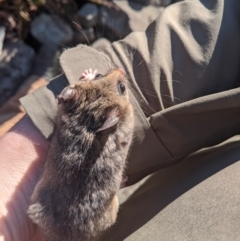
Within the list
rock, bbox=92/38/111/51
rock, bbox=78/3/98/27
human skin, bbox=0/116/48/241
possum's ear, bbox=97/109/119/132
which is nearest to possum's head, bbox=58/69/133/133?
possum's ear, bbox=97/109/119/132

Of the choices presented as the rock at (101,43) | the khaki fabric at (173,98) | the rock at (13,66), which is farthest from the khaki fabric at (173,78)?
the rock at (101,43)

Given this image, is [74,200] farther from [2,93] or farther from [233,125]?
[2,93]

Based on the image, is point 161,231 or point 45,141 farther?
point 45,141

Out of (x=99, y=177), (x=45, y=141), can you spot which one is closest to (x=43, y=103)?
(x=45, y=141)

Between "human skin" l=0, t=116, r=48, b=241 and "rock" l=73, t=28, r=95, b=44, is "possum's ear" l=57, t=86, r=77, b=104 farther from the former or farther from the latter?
"rock" l=73, t=28, r=95, b=44

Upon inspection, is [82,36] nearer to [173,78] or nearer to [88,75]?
[88,75]

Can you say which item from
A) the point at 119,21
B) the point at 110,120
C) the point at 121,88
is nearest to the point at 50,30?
the point at 119,21
